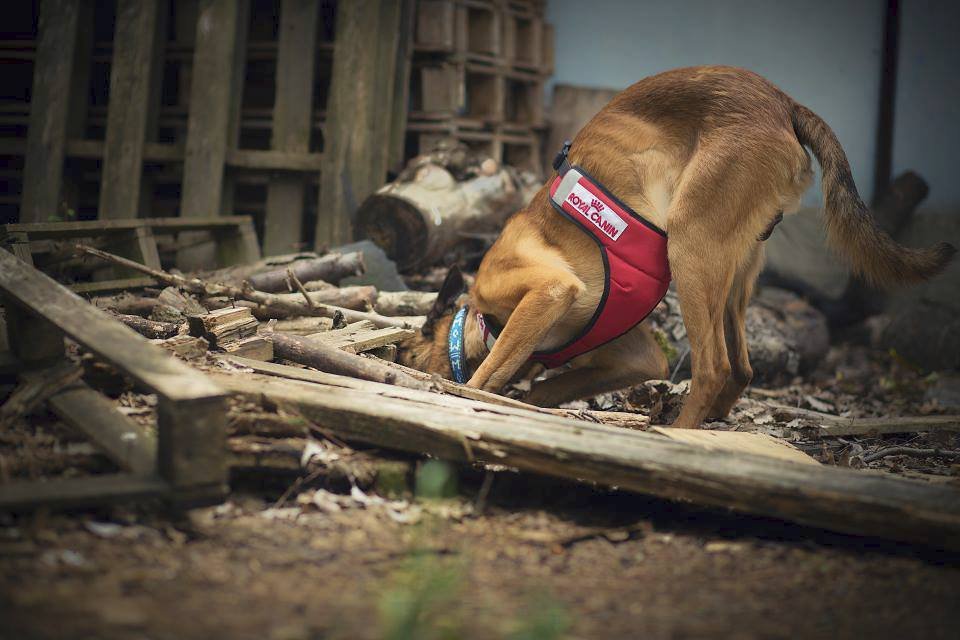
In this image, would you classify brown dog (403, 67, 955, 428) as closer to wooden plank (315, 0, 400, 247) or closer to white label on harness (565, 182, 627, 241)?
white label on harness (565, 182, 627, 241)

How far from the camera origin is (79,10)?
7.11 m

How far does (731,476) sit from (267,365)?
2.06m

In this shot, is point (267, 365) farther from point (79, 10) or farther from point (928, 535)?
point (79, 10)

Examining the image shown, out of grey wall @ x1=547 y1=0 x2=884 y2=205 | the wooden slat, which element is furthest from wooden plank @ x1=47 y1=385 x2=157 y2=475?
grey wall @ x1=547 y1=0 x2=884 y2=205

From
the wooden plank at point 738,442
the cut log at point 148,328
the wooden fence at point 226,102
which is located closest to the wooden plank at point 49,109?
the wooden fence at point 226,102

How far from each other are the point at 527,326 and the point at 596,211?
0.67m

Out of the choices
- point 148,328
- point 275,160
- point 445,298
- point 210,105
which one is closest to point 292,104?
point 275,160

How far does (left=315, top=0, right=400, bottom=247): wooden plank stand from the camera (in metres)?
7.13

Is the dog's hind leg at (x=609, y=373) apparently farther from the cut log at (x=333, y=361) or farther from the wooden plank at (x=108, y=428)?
the wooden plank at (x=108, y=428)

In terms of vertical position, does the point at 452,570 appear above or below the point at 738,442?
below

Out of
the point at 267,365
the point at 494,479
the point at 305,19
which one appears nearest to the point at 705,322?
the point at 494,479

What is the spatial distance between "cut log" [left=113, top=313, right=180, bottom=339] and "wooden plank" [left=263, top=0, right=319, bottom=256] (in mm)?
3167

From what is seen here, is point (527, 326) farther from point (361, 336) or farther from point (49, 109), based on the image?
point (49, 109)

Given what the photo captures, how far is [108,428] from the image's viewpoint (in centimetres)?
282
